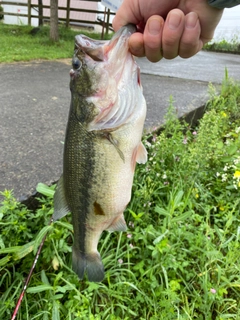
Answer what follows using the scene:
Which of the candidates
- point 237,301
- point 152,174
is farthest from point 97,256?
point 152,174

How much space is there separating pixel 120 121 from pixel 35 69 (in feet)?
17.3

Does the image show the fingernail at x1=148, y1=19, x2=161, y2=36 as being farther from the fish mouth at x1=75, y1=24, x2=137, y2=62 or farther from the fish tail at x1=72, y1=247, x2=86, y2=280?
the fish tail at x1=72, y1=247, x2=86, y2=280

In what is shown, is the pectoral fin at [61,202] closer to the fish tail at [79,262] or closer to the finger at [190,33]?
the fish tail at [79,262]

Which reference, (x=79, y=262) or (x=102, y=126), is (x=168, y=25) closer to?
(x=102, y=126)

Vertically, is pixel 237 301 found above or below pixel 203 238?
below

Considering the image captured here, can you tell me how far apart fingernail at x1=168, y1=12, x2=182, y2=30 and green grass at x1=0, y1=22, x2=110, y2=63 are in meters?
5.93

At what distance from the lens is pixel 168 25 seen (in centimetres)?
125

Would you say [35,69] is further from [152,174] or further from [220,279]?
[220,279]

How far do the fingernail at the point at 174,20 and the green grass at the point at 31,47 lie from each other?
19.5 ft

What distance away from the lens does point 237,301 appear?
6.61ft

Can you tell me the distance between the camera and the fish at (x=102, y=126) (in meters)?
1.33

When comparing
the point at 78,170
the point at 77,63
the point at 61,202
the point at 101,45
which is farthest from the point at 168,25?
the point at 61,202

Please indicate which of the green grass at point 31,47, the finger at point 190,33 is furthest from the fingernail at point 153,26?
the green grass at point 31,47

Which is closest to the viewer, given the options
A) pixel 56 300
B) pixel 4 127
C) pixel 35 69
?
pixel 56 300
